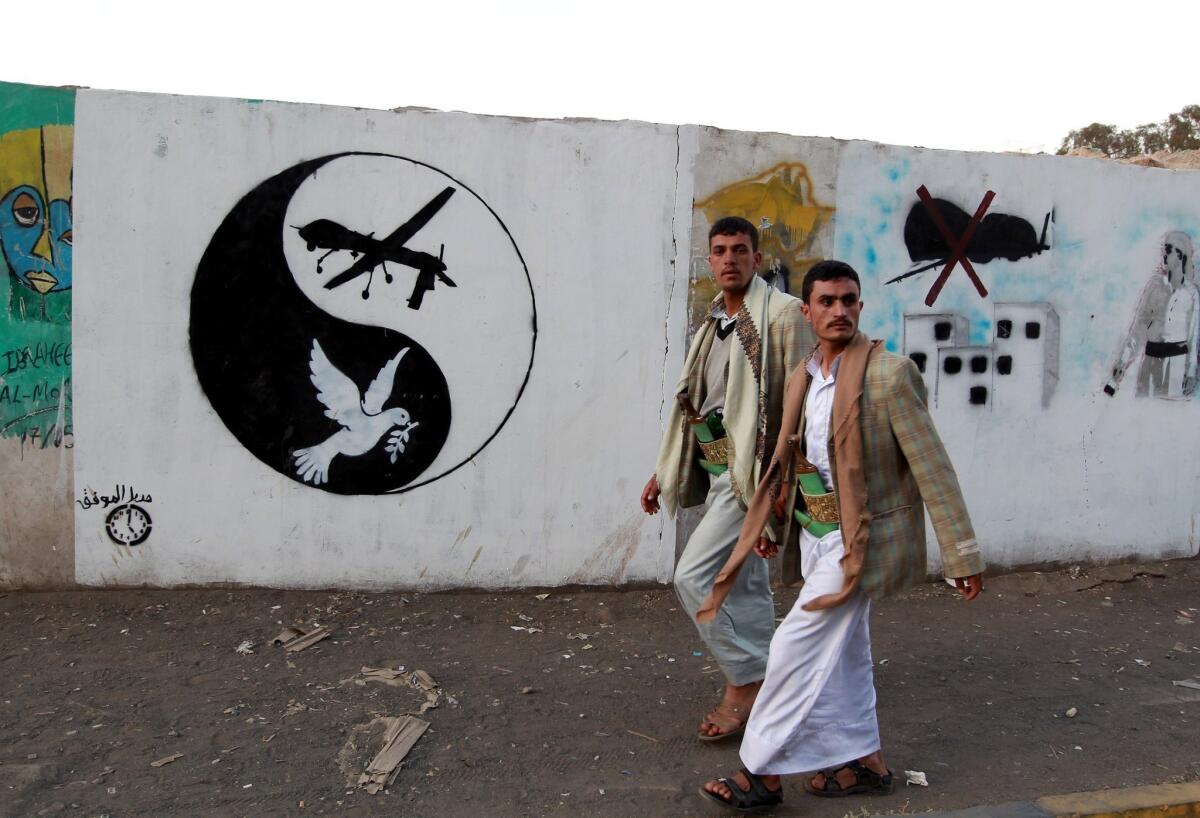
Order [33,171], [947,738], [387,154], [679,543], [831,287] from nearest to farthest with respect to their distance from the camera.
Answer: [831,287] → [947,738] → [33,171] → [387,154] → [679,543]

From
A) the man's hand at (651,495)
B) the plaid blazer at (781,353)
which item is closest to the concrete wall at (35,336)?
the man's hand at (651,495)

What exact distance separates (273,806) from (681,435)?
6.04 ft

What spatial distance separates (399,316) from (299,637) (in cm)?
154

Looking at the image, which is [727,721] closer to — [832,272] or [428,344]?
[832,272]

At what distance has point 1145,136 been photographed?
15133 millimetres

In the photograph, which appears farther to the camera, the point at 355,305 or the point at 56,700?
the point at 355,305

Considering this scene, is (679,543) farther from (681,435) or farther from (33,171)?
(33,171)

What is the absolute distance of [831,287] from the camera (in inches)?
119

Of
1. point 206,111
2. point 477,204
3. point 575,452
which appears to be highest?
point 206,111

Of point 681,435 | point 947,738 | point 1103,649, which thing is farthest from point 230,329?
point 1103,649

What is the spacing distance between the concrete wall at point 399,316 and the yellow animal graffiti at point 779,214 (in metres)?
0.01

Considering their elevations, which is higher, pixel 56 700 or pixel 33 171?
pixel 33 171

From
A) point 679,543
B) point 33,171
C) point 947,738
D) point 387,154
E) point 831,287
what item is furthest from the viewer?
point 679,543

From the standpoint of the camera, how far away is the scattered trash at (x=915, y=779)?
11.0 ft
